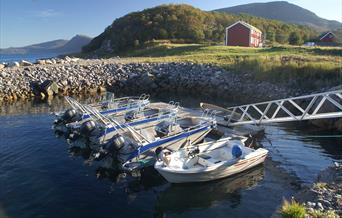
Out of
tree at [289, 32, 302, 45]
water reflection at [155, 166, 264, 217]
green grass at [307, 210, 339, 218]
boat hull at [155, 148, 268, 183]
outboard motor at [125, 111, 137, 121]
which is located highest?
A: tree at [289, 32, 302, 45]

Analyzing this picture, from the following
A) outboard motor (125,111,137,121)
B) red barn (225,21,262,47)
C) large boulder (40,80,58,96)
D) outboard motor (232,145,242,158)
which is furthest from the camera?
red barn (225,21,262,47)

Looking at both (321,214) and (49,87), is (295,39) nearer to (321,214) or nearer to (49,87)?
(49,87)

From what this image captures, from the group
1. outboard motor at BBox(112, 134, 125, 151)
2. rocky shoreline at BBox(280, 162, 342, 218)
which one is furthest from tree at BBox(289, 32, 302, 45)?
outboard motor at BBox(112, 134, 125, 151)

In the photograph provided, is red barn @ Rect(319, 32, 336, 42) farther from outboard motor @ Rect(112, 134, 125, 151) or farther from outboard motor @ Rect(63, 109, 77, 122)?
outboard motor @ Rect(112, 134, 125, 151)

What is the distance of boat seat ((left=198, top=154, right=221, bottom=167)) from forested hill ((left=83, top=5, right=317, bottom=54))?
78.7 m

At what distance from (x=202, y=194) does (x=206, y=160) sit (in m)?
2.28

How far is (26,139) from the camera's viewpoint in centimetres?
2298

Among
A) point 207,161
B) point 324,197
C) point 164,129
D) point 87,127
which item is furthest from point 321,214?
point 87,127

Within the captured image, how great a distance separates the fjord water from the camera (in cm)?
1378

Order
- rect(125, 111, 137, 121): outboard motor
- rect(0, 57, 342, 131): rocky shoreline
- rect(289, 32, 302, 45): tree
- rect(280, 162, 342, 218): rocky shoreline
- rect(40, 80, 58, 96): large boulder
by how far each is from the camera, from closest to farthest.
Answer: rect(280, 162, 342, 218): rocky shoreline
rect(125, 111, 137, 121): outboard motor
rect(0, 57, 342, 131): rocky shoreline
rect(40, 80, 58, 96): large boulder
rect(289, 32, 302, 45): tree

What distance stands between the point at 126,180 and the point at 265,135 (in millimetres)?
11347

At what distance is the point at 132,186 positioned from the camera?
16.1 m

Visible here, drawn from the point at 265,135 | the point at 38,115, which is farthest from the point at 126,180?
the point at 38,115

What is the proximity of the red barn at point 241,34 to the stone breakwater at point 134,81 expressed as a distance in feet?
104
